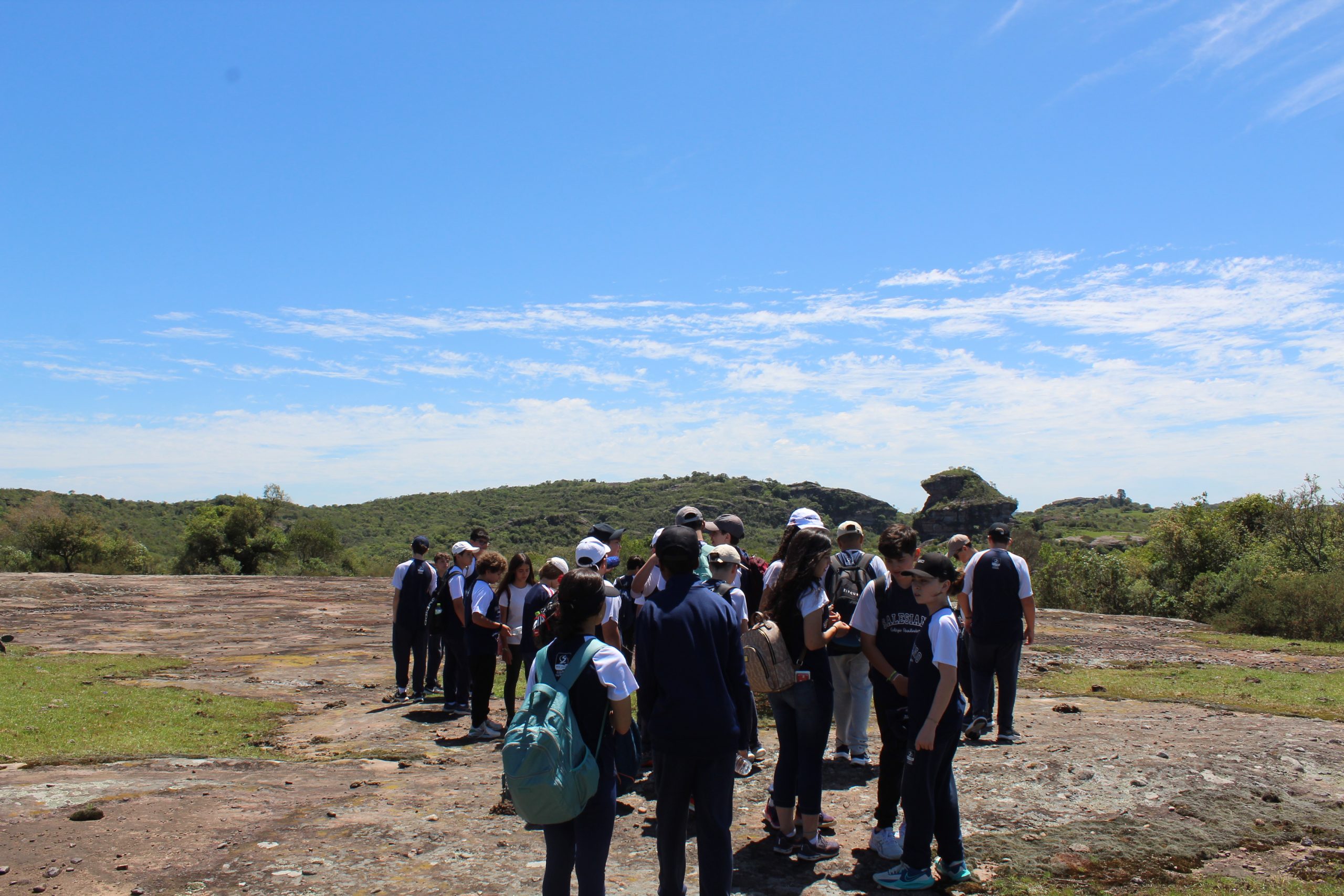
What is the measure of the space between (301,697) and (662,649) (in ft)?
33.9

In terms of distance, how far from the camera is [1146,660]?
15.0 metres

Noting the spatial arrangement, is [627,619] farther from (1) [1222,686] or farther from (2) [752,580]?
(1) [1222,686]

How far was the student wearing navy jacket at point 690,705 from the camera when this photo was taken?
407 cm

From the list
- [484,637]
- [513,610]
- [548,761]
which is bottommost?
[484,637]

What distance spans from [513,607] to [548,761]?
16.3 feet

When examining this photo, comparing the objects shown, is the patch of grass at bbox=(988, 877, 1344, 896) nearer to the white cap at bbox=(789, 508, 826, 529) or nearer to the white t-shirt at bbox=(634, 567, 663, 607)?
the white cap at bbox=(789, 508, 826, 529)

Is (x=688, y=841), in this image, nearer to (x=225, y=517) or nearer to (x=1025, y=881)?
(x=1025, y=881)

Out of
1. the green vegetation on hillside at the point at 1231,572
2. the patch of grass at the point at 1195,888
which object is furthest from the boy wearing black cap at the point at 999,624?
the green vegetation on hillside at the point at 1231,572

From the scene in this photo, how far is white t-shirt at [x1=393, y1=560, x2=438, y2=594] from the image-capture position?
11062 millimetres

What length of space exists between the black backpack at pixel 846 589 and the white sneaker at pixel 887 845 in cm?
110

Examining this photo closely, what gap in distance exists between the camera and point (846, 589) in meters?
5.78

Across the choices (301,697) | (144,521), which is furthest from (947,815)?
(144,521)

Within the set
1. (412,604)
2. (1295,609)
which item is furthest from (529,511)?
(412,604)

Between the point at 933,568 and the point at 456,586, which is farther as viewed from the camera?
the point at 456,586
